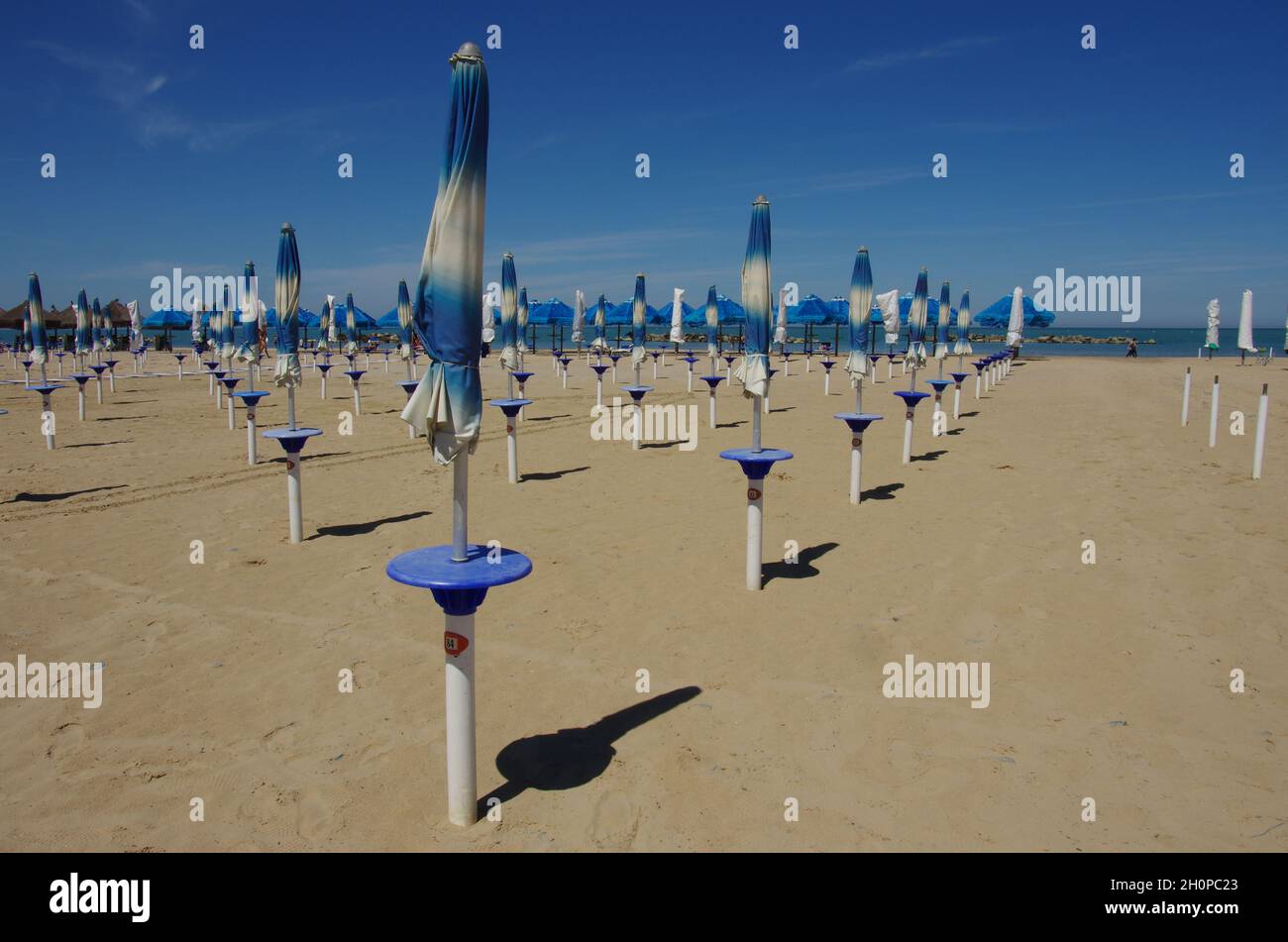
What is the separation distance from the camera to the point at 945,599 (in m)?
6.72

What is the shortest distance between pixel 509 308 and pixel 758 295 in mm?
8300

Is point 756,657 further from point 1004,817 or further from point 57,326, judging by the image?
point 57,326

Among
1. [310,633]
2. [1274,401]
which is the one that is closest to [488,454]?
[310,633]

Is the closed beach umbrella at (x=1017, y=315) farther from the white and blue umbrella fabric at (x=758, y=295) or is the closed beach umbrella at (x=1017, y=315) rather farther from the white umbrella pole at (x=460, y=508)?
the white umbrella pole at (x=460, y=508)

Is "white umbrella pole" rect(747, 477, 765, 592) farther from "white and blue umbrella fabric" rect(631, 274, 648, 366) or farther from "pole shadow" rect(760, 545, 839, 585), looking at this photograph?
"white and blue umbrella fabric" rect(631, 274, 648, 366)

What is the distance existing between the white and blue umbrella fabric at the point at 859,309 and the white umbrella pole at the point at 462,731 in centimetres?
785

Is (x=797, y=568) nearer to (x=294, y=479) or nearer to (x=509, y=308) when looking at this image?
(x=294, y=479)

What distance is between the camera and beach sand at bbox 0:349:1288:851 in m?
3.89

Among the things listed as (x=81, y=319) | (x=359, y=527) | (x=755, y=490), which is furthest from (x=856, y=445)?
(x=81, y=319)

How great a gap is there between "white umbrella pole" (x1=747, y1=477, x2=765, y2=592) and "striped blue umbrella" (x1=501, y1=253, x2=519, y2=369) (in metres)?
7.56

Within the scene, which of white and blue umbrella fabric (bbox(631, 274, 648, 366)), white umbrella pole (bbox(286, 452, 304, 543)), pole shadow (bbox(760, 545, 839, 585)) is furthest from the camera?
white and blue umbrella fabric (bbox(631, 274, 648, 366))

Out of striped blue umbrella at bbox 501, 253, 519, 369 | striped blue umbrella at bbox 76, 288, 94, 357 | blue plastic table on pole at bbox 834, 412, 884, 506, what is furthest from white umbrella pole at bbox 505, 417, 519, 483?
striped blue umbrella at bbox 76, 288, 94, 357

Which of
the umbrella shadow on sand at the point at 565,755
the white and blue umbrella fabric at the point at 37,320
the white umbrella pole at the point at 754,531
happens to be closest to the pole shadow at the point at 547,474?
the white umbrella pole at the point at 754,531

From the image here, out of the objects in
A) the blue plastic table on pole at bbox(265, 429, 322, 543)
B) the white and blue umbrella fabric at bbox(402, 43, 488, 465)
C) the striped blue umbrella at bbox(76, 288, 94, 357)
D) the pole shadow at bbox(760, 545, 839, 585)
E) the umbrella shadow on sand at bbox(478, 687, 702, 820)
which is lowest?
the umbrella shadow on sand at bbox(478, 687, 702, 820)
